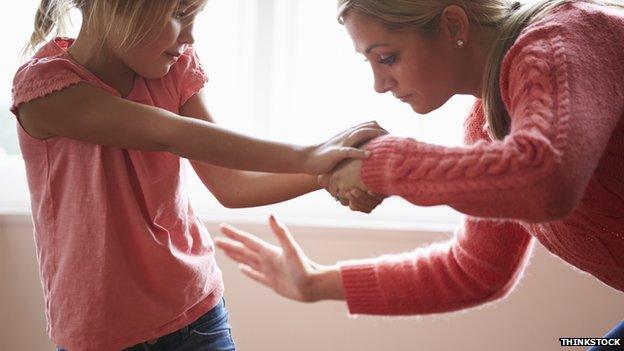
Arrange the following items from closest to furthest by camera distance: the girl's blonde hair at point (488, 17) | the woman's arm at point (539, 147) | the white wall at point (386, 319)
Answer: the woman's arm at point (539, 147) → the girl's blonde hair at point (488, 17) → the white wall at point (386, 319)

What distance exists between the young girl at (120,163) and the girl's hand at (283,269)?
0.12 meters

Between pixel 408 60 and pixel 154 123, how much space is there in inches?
16.7

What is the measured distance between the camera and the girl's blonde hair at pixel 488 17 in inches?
44.1

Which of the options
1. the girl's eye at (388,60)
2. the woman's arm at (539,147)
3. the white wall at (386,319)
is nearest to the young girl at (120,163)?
the girl's eye at (388,60)

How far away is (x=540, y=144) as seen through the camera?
0.89 m

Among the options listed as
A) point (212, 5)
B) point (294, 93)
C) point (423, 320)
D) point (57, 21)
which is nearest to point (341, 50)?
point (294, 93)

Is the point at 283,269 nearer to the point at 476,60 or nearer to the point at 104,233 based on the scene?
the point at 104,233

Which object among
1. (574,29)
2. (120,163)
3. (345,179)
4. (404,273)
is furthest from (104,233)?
(574,29)

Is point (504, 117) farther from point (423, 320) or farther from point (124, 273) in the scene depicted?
point (423, 320)

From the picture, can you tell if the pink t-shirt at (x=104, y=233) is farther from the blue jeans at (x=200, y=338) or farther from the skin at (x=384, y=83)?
the skin at (x=384, y=83)

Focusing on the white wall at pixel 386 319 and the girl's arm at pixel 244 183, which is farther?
the white wall at pixel 386 319

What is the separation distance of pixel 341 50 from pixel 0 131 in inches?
42.8

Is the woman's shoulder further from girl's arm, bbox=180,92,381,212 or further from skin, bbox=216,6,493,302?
girl's arm, bbox=180,92,381,212

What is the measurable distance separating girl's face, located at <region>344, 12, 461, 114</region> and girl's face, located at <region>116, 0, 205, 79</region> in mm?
273
